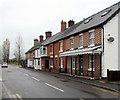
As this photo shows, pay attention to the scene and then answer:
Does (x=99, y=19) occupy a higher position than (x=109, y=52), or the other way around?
(x=99, y=19)

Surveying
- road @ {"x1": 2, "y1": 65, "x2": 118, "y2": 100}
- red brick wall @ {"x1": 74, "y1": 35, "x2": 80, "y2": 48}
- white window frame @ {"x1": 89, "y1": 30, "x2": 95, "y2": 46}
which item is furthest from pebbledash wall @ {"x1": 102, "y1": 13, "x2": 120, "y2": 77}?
red brick wall @ {"x1": 74, "y1": 35, "x2": 80, "y2": 48}

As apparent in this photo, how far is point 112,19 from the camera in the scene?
61.6 ft

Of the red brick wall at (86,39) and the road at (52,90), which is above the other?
the red brick wall at (86,39)

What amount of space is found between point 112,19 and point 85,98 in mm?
11497

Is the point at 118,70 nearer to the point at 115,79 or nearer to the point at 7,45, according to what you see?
the point at 115,79

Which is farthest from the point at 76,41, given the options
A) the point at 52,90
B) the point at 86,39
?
the point at 52,90

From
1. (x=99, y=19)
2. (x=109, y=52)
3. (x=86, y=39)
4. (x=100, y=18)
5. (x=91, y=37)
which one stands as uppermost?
(x=100, y=18)

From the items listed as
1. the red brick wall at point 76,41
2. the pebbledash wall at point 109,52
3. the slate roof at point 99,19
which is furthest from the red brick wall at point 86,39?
the pebbledash wall at point 109,52

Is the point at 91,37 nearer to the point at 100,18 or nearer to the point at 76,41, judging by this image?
the point at 100,18

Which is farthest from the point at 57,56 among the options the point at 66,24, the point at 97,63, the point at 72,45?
the point at 97,63

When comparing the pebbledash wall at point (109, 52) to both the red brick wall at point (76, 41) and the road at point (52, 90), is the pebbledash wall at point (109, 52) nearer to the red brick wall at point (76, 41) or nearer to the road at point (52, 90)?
the road at point (52, 90)

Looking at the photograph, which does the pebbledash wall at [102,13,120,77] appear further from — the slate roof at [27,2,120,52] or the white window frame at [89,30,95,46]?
the white window frame at [89,30,95,46]

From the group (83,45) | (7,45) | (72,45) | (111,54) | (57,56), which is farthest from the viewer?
(7,45)

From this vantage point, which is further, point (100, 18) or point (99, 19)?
point (100, 18)
